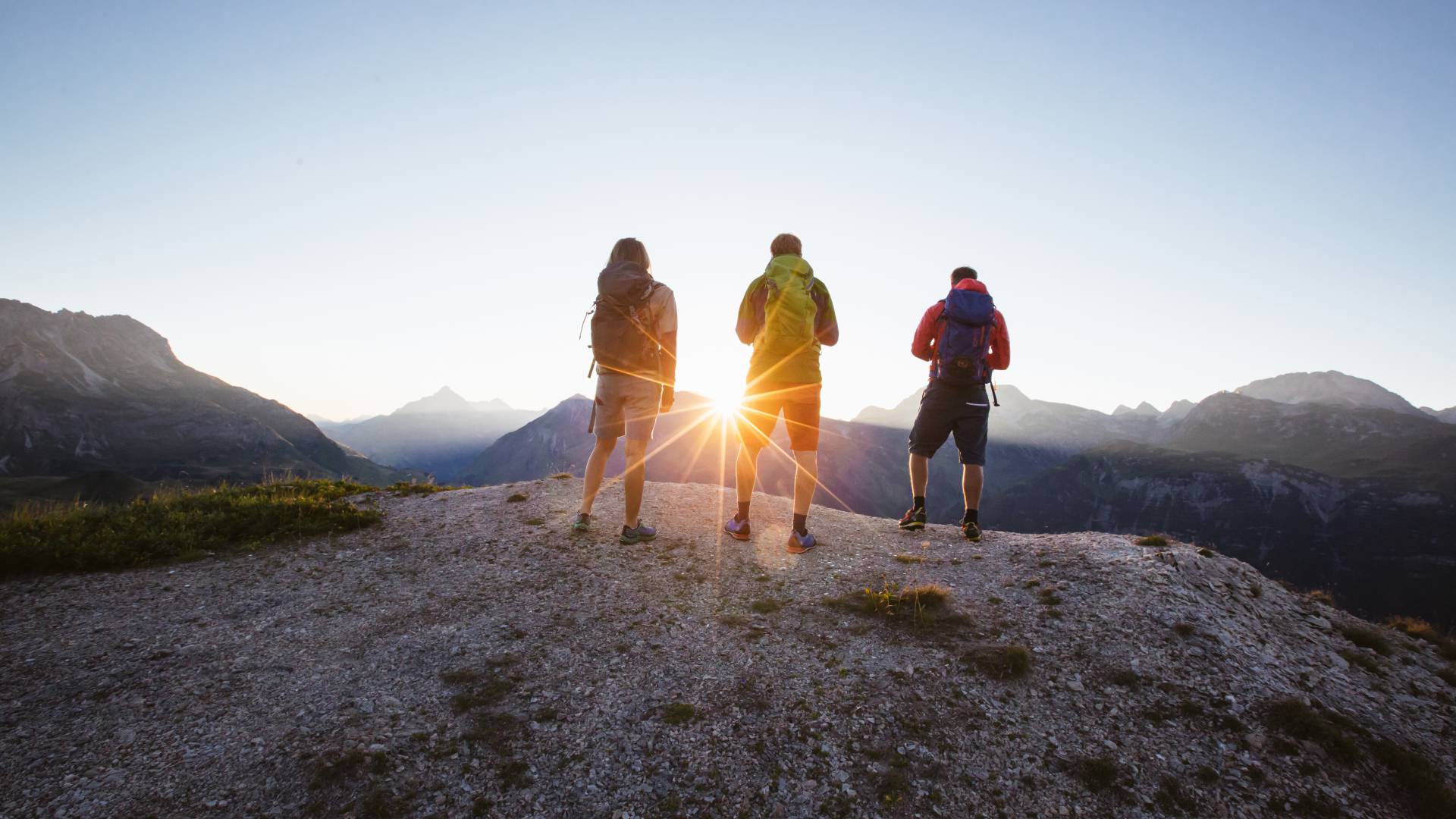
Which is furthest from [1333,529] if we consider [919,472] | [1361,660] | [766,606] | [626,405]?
[626,405]

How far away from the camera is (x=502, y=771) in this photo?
4.27m

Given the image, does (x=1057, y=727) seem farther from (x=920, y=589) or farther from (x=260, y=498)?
(x=260, y=498)

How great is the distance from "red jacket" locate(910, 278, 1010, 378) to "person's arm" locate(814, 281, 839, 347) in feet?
5.76

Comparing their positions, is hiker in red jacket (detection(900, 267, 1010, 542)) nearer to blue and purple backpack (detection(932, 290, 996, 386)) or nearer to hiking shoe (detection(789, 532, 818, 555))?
blue and purple backpack (detection(932, 290, 996, 386))

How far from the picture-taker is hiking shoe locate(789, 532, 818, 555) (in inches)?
357

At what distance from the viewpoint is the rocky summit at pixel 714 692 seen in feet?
13.5

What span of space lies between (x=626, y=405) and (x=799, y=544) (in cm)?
354

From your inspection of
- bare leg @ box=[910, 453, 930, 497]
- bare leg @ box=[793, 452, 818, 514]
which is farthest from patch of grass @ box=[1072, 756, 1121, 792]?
bare leg @ box=[910, 453, 930, 497]

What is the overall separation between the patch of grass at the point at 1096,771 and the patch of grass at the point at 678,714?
305cm

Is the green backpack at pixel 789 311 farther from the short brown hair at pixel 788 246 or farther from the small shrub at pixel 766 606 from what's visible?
the small shrub at pixel 766 606

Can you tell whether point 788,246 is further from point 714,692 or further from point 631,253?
point 714,692

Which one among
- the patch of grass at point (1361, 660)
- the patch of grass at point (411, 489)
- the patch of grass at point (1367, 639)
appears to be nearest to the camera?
the patch of grass at point (1361, 660)

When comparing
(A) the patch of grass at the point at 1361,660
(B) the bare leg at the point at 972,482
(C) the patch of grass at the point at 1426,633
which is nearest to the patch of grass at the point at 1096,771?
(A) the patch of grass at the point at 1361,660

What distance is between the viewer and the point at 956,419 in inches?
367
